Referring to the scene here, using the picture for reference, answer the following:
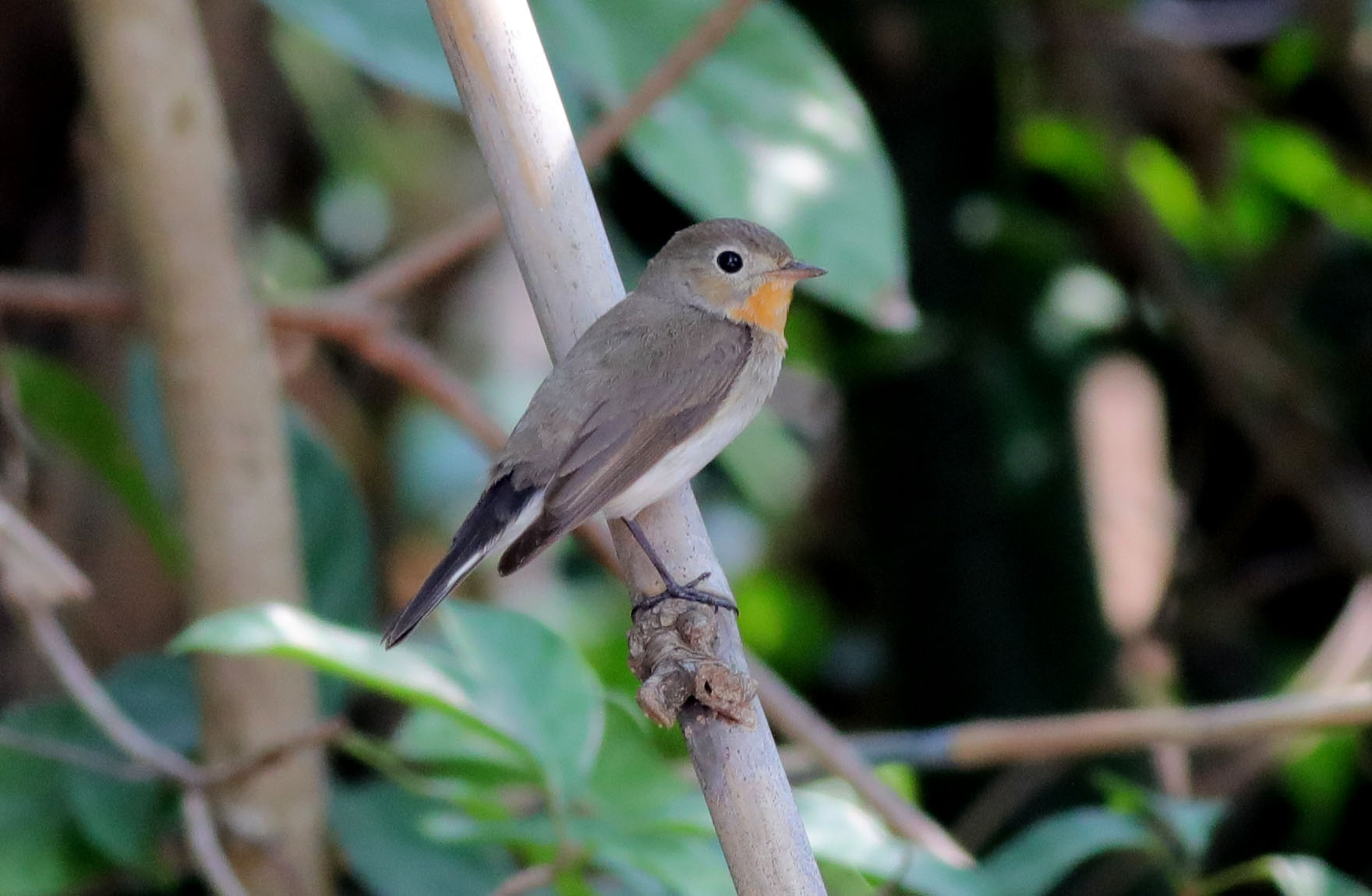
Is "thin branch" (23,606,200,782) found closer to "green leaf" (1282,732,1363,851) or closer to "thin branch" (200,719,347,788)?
"thin branch" (200,719,347,788)

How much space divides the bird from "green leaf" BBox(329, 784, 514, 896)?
74cm

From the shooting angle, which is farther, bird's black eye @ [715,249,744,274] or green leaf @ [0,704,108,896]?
bird's black eye @ [715,249,744,274]

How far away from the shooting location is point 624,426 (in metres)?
2.37

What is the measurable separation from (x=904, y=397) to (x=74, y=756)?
2254 mm

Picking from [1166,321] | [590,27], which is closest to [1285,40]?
[1166,321]

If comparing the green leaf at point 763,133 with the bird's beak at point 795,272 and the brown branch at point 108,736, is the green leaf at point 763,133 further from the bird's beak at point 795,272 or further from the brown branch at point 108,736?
the brown branch at point 108,736

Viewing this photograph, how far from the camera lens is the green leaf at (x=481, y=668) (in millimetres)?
2137

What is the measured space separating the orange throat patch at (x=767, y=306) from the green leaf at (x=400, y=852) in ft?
3.55

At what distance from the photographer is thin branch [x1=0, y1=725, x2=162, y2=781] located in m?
2.54

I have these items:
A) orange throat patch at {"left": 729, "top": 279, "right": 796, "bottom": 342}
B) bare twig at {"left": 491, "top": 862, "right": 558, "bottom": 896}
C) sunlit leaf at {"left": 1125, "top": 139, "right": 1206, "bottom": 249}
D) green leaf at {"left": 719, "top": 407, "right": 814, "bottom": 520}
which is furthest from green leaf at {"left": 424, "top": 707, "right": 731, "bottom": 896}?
sunlit leaf at {"left": 1125, "top": 139, "right": 1206, "bottom": 249}

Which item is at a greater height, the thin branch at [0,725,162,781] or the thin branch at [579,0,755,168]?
the thin branch at [579,0,755,168]

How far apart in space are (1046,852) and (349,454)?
2.98 meters

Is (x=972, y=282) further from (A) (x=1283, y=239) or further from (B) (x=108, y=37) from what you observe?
(B) (x=108, y=37)

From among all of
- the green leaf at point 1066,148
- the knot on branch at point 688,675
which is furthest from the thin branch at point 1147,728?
the green leaf at point 1066,148
